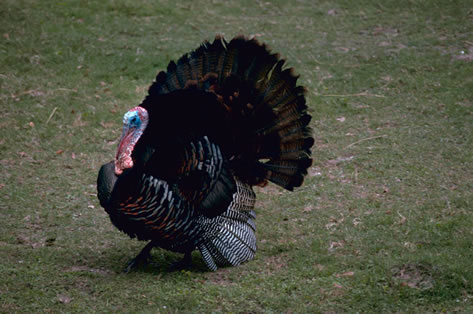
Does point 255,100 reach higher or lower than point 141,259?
higher

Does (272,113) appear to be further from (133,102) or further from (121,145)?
(133,102)

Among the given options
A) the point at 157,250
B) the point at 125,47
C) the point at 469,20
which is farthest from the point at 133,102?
the point at 469,20

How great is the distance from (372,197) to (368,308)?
6.82 feet

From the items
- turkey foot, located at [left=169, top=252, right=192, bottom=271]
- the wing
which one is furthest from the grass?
the wing

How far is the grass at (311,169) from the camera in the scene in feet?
16.6

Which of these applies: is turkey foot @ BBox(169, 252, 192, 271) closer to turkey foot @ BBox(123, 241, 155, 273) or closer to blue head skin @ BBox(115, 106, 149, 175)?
turkey foot @ BBox(123, 241, 155, 273)

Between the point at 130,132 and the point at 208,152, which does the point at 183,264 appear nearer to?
the point at 208,152

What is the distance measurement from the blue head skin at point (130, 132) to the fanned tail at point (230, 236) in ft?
2.85

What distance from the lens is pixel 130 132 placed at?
529 centimetres

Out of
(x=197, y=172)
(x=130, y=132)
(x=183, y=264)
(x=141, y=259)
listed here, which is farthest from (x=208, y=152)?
(x=141, y=259)

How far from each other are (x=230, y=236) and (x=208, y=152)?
790mm

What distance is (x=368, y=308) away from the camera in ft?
15.9

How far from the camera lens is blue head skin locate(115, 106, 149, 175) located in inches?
204

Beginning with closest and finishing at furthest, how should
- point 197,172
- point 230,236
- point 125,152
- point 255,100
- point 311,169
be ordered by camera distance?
point 125,152, point 197,172, point 230,236, point 255,100, point 311,169
